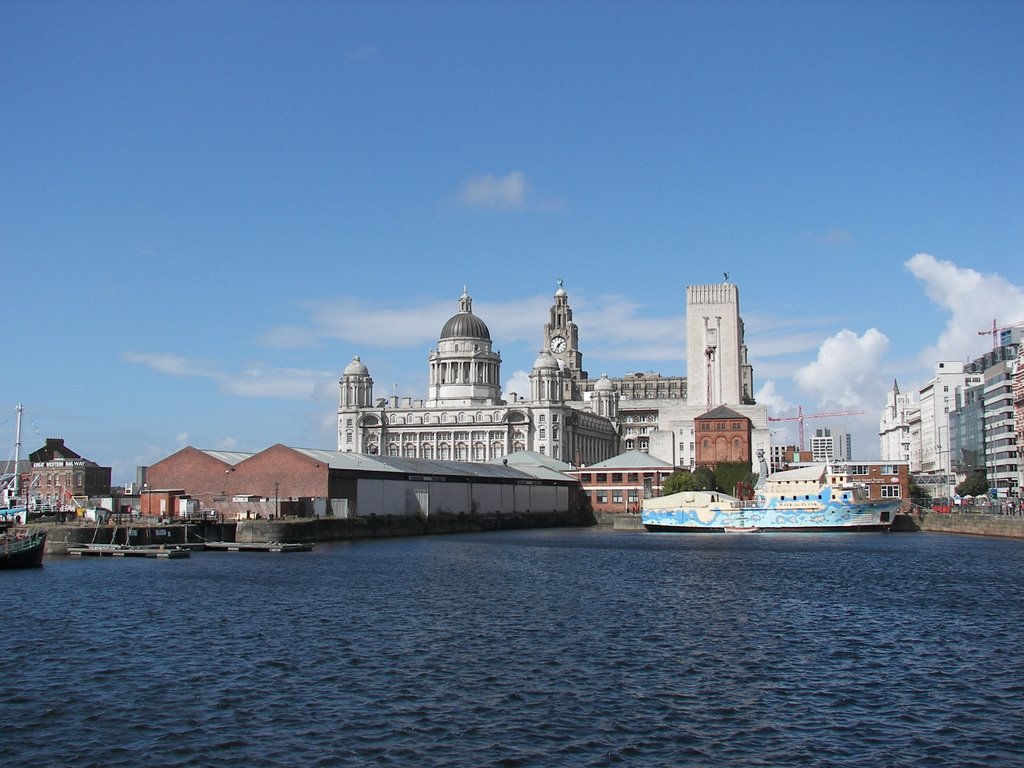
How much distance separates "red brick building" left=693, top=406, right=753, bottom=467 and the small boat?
132m

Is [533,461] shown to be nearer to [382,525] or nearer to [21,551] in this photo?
[382,525]

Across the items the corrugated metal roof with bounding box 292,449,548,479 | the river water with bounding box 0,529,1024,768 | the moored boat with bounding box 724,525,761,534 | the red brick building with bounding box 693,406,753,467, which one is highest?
the red brick building with bounding box 693,406,753,467

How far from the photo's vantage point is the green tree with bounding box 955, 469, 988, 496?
163 metres

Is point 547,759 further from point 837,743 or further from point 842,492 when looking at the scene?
point 842,492

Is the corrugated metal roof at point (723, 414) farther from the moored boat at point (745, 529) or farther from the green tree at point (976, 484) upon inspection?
the moored boat at point (745, 529)

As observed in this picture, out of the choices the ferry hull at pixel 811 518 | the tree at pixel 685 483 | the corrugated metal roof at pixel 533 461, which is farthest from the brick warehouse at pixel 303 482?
the corrugated metal roof at pixel 533 461

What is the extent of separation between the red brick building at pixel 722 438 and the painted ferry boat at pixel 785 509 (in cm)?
5313

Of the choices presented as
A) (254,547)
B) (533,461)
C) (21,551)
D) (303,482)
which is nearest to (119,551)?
(254,547)

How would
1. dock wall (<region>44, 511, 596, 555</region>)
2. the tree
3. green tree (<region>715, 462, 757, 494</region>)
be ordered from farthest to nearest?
1. green tree (<region>715, 462, 757, 494</region>)
2. the tree
3. dock wall (<region>44, 511, 596, 555</region>)

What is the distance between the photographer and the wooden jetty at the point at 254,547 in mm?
84312

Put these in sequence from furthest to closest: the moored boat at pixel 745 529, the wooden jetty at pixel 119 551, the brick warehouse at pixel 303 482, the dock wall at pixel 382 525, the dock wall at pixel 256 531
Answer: the moored boat at pixel 745 529 → the brick warehouse at pixel 303 482 → the dock wall at pixel 382 525 → the dock wall at pixel 256 531 → the wooden jetty at pixel 119 551

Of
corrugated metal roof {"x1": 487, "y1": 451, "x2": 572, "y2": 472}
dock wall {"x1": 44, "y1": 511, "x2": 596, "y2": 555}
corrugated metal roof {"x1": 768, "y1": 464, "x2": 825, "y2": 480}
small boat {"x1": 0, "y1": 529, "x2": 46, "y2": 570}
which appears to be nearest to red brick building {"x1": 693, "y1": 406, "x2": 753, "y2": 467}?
corrugated metal roof {"x1": 487, "y1": 451, "x2": 572, "y2": 472}

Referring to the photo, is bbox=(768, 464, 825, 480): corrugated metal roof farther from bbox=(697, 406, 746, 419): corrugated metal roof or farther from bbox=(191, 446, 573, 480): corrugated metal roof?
bbox=(697, 406, 746, 419): corrugated metal roof

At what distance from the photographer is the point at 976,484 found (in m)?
164
